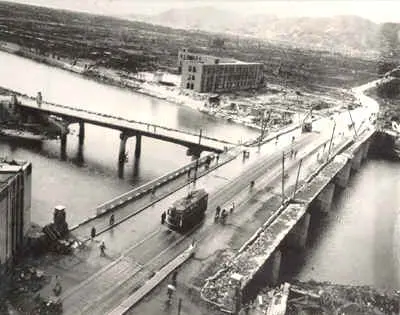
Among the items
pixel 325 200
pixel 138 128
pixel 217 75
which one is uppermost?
pixel 217 75

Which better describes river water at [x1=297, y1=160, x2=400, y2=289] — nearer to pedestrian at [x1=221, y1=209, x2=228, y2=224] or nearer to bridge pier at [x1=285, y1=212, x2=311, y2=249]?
bridge pier at [x1=285, y1=212, x2=311, y2=249]

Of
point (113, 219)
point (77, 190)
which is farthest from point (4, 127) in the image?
point (113, 219)

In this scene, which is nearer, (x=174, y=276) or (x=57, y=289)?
(x=57, y=289)

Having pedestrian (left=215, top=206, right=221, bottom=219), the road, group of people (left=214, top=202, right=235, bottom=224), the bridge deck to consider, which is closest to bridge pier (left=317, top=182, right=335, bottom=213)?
the road

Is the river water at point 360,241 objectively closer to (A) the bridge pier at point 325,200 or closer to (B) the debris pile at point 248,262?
(A) the bridge pier at point 325,200

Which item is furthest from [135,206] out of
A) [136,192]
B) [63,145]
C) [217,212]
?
[63,145]

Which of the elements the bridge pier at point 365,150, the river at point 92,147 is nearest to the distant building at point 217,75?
the river at point 92,147

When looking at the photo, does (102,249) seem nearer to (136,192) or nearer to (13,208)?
(13,208)
